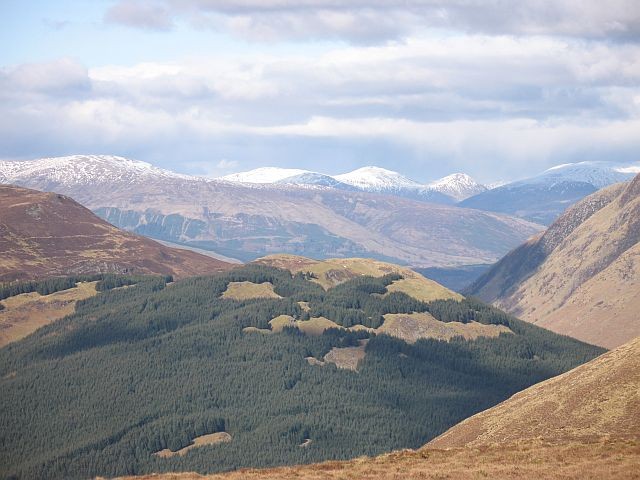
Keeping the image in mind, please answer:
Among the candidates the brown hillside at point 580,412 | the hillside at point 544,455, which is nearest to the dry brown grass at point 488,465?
the hillside at point 544,455

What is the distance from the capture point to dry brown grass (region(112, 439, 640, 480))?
106 m

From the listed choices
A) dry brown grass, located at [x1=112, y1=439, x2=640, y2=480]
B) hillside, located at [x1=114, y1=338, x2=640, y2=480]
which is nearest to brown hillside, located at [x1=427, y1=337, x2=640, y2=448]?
hillside, located at [x1=114, y1=338, x2=640, y2=480]

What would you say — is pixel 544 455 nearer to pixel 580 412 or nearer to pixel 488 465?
pixel 488 465

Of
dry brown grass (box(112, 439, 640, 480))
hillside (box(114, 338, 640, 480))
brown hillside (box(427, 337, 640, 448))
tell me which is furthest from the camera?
brown hillside (box(427, 337, 640, 448))

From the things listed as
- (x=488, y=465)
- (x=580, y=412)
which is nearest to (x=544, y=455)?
(x=488, y=465)

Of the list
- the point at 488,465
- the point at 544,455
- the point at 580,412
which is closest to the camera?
the point at 488,465

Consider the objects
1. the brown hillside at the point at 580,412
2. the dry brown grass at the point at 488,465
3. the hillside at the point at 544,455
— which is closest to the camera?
the dry brown grass at the point at 488,465

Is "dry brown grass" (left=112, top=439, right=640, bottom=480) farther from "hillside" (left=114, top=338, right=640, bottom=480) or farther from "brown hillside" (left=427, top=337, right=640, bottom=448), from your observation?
"brown hillside" (left=427, top=337, right=640, bottom=448)

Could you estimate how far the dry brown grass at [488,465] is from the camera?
105688 millimetres

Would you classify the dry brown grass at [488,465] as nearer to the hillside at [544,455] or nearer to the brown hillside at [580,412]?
the hillside at [544,455]

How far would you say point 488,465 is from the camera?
112 m

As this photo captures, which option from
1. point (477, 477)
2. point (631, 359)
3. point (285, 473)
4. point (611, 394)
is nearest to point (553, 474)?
point (477, 477)

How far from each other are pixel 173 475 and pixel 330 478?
1827cm

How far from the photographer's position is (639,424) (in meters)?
156
